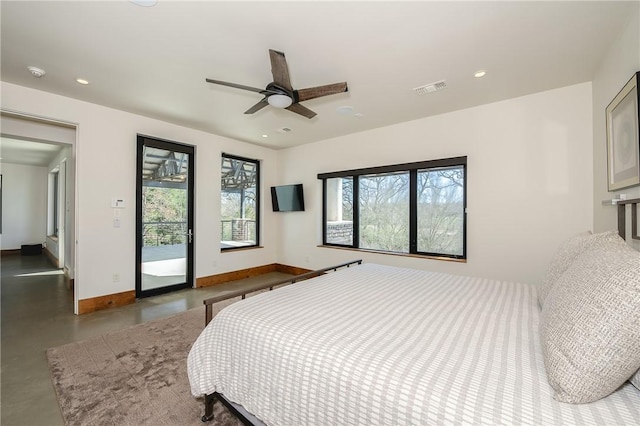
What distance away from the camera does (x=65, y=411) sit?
1.76 meters

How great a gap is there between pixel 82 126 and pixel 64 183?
3114 millimetres

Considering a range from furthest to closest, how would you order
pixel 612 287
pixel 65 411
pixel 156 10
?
pixel 156 10 → pixel 65 411 → pixel 612 287

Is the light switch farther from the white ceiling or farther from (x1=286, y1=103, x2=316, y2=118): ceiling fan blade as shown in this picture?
(x1=286, y1=103, x2=316, y2=118): ceiling fan blade

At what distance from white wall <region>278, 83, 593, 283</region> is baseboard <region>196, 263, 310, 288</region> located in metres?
2.21

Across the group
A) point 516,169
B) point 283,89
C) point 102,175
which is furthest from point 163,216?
point 516,169

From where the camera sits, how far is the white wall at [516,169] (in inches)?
117

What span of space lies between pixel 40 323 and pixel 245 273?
2.87 meters

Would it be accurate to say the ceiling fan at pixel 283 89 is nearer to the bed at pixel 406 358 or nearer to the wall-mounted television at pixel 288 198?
the bed at pixel 406 358

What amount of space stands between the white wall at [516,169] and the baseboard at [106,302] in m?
3.89

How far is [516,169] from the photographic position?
10.8ft

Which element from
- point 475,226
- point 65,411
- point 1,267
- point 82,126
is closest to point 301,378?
point 65,411

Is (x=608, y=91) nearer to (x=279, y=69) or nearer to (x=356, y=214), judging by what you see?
(x=279, y=69)

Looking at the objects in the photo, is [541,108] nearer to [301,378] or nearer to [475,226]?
[475,226]

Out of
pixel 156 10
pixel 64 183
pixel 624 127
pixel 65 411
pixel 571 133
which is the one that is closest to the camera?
pixel 65 411
